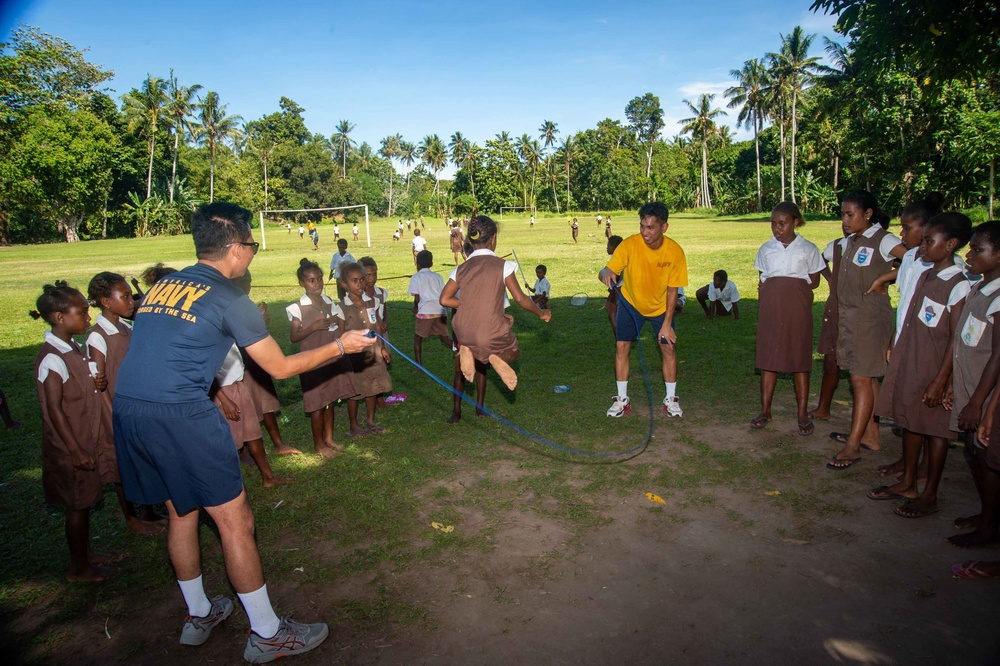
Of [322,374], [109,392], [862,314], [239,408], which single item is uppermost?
[862,314]

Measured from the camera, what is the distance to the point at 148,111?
6181cm

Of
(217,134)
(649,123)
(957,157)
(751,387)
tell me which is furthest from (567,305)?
(649,123)

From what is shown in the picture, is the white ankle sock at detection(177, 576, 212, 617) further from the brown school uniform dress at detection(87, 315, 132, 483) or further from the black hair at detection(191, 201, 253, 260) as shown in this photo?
the black hair at detection(191, 201, 253, 260)

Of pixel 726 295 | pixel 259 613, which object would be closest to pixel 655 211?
pixel 259 613

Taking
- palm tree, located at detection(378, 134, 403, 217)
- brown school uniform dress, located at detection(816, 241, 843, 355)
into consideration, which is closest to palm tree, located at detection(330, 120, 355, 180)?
palm tree, located at detection(378, 134, 403, 217)

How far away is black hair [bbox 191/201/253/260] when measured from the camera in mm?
3395

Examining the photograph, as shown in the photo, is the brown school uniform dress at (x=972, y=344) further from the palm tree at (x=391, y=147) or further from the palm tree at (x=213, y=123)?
the palm tree at (x=391, y=147)

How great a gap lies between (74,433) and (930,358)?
600cm

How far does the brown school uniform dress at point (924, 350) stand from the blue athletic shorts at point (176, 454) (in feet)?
15.1

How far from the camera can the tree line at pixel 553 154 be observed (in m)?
36.7

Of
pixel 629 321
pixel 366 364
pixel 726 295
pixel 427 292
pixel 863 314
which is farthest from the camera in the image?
pixel 726 295

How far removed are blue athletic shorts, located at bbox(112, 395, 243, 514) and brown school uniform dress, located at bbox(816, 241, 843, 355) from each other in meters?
5.31

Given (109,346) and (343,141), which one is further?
(343,141)

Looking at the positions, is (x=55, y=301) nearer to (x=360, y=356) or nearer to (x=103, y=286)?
(x=103, y=286)
